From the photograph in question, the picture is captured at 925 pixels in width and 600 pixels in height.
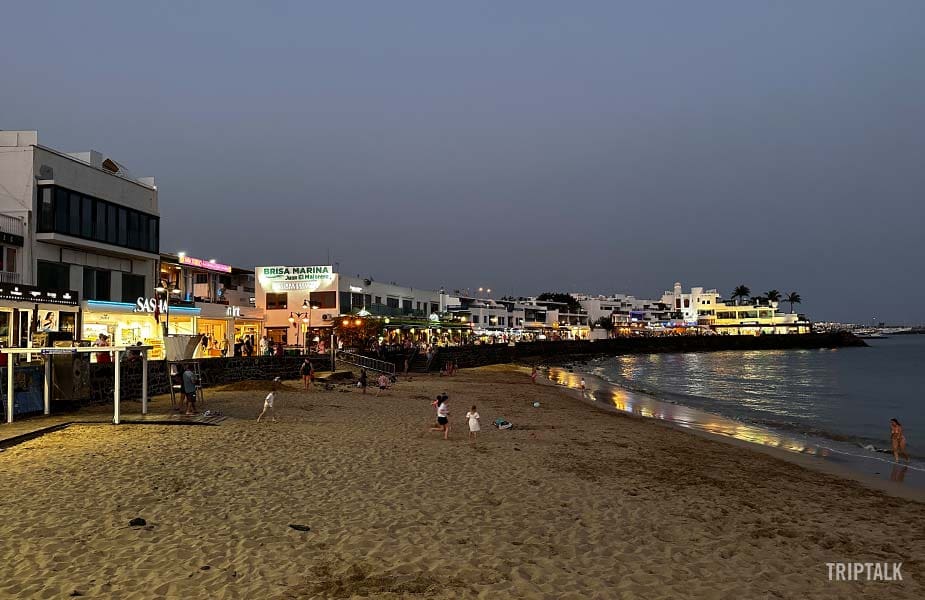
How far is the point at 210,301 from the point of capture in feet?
135

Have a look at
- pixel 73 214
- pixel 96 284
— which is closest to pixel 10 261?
pixel 73 214

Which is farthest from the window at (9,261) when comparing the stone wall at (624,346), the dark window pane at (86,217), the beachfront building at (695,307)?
the beachfront building at (695,307)

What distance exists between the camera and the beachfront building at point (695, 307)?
162 m

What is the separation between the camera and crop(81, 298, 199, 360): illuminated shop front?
28.2 meters

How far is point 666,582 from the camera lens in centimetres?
729

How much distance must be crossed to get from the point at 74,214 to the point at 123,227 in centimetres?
323

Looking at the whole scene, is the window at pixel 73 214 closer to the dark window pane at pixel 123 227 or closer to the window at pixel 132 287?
the dark window pane at pixel 123 227

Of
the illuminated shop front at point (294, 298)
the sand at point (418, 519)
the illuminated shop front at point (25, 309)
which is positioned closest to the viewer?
the sand at point (418, 519)

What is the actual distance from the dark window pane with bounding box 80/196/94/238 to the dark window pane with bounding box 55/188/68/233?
0.88 m

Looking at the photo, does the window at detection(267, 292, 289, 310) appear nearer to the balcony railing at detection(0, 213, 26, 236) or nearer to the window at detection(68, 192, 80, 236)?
the window at detection(68, 192, 80, 236)

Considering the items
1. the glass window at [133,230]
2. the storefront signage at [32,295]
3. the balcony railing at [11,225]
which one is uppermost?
the glass window at [133,230]

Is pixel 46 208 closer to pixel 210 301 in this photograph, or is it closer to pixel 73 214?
pixel 73 214

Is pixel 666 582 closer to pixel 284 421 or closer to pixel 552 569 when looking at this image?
pixel 552 569

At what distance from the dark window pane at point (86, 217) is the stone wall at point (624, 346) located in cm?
2983
